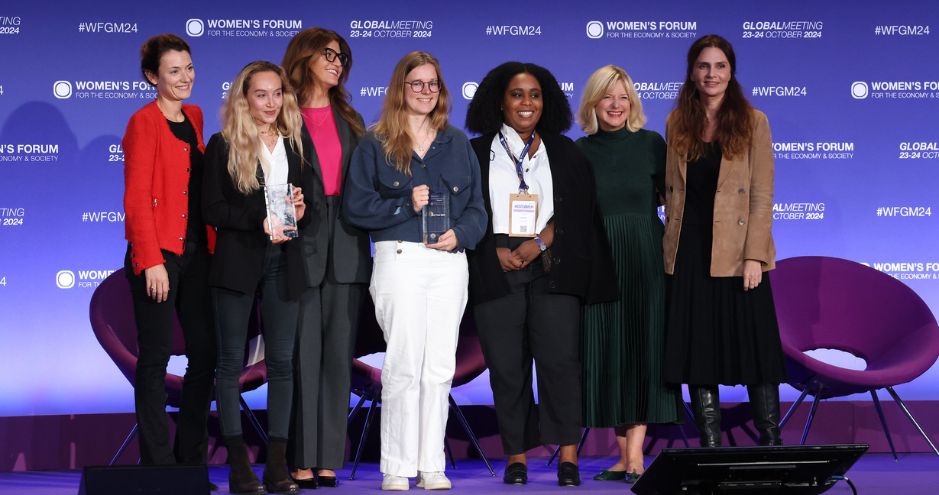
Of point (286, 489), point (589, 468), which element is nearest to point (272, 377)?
point (286, 489)

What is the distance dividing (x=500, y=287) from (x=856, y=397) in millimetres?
2834

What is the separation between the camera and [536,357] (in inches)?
184

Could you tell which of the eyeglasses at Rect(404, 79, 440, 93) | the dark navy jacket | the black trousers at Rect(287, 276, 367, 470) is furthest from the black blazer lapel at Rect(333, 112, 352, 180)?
the black trousers at Rect(287, 276, 367, 470)

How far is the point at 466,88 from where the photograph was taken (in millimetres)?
6410

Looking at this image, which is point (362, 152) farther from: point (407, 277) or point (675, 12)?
point (675, 12)

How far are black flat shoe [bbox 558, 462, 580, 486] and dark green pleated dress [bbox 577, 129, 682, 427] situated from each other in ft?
0.75

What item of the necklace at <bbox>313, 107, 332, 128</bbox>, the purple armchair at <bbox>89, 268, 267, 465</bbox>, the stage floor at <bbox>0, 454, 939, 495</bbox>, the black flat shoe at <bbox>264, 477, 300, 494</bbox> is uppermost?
the necklace at <bbox>313, 107, 332, 128</bbox>

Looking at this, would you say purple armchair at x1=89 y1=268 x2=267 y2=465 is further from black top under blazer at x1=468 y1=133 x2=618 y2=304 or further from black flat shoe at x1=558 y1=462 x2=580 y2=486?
black flat shoe at x1=558 y1=462 x2=580 y2=486

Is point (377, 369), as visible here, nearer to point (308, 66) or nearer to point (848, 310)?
point (308, 66)

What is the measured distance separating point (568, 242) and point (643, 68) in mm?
2176

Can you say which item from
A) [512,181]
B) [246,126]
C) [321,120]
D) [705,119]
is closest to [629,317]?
[512,181]

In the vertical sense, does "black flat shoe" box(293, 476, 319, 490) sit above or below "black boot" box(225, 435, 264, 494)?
below

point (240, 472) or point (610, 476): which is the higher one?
point (240, 472)

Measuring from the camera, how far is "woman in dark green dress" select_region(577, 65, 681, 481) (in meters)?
4.78
